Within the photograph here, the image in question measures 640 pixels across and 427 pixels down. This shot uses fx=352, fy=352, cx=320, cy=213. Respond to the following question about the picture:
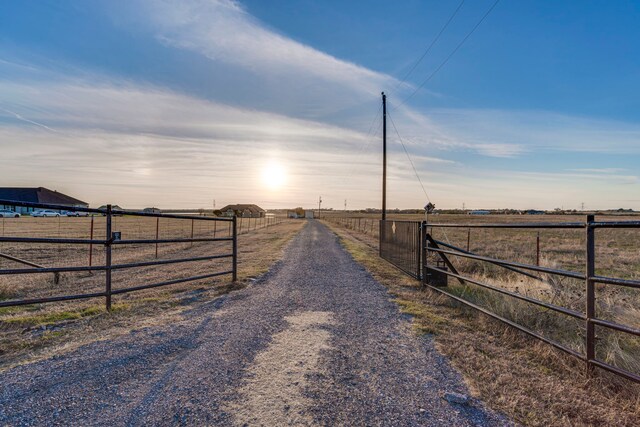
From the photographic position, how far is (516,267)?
6.77 m

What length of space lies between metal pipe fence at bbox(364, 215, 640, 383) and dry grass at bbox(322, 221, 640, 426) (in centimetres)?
16

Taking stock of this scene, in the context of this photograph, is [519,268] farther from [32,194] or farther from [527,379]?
[32,194]

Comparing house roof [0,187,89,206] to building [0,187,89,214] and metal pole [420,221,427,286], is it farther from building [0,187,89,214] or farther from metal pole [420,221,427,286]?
metal pole [420,221,427,286]

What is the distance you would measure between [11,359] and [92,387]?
4.43 feet

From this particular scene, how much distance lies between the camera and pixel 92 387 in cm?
307

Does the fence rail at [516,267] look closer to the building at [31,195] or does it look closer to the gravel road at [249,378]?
the gravel road at [249,378]

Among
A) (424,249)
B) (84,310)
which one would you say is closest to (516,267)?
(424,249)

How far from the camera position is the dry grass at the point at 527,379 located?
2807 mm

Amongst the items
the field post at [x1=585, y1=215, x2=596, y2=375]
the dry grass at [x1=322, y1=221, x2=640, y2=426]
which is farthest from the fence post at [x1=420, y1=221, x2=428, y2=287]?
the field post at [x1=585, y1=215, x2=596, y2=375]

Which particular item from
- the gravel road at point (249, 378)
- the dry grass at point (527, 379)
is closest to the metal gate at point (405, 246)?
the dry grass at point (527, 379)

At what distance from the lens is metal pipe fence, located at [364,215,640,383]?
3.39m

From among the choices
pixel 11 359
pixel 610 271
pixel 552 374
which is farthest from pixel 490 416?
pixel 610 271

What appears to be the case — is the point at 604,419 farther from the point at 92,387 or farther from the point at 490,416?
the point at 92,387

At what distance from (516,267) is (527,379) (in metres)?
3.87
